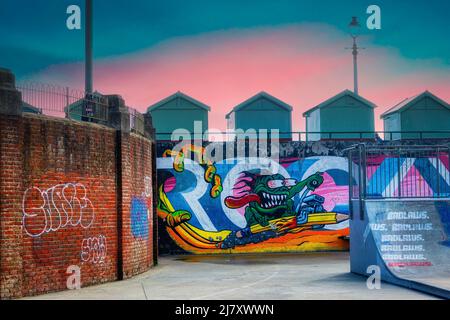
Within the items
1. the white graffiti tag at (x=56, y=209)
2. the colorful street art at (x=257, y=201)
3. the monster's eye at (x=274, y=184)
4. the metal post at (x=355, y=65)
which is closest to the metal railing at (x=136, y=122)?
the white graffiti tag at (x=56, y=209)

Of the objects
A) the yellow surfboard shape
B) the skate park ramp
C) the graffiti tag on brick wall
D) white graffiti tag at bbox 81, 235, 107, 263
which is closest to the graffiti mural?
the graffiti tag on brick wall

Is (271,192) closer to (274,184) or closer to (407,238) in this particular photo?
(274,184)

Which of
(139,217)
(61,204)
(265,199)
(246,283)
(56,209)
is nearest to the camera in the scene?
(56,209)

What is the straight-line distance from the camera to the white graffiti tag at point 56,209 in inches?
606

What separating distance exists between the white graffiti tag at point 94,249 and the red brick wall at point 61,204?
0.08 feet

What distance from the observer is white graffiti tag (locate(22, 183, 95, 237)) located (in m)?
15.4

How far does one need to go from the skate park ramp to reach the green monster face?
1003 centimetres

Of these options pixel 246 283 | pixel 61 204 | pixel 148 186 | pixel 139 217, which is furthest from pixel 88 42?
pixel 246 283

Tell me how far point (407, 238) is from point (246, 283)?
4.30 metres

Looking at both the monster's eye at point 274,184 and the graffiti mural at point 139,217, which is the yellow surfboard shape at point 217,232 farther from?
the graffiti mural at point 139,217

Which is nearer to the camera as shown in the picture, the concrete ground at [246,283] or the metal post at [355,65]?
the concrete ground at [246,283]

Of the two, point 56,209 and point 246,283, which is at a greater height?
point 56,209

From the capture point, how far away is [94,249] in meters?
17.5
